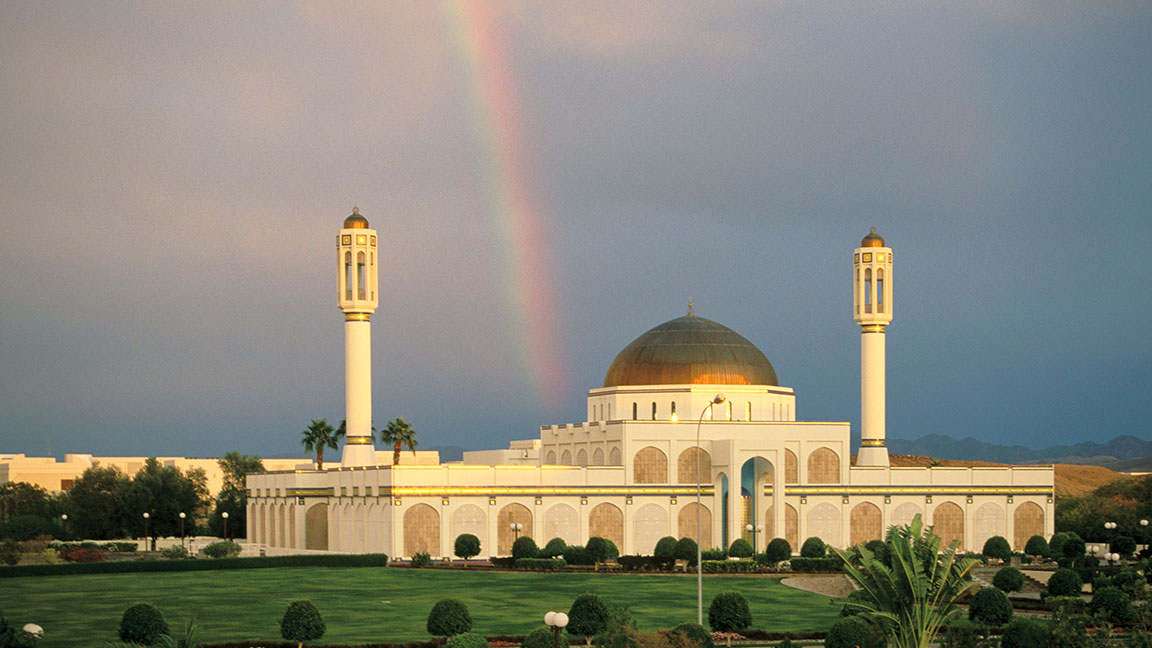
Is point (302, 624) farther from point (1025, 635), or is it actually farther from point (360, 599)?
point (1025, 635)

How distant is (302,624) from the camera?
44594 mm

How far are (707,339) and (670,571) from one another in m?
23.6

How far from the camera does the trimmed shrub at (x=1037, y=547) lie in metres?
81.1

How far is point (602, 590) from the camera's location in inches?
2464

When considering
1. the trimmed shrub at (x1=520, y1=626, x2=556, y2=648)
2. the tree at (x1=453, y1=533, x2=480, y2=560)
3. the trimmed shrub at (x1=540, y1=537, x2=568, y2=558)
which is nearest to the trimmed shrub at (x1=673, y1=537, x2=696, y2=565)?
the trimmed shrub at (x1=540, y1=537, x2=568, y2=558)

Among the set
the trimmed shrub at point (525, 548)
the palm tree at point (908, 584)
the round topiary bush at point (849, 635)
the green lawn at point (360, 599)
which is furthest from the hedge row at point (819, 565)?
the palm tree at point (908, 584)

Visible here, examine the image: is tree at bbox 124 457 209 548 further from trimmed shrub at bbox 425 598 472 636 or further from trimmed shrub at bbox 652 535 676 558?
trimmed shrub at bbox 425 598 472 636

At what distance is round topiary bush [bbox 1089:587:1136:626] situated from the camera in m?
48.9

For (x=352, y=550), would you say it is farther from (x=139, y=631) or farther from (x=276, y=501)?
(x=139, y=631)

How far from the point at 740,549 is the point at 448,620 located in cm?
3337

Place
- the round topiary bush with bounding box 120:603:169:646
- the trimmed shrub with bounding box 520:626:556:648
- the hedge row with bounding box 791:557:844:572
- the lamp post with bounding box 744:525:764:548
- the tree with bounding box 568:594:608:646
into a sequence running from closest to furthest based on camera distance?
the trimmed shrub with bounding box 520:626:556:648, the round topiary bush with bounding box 120:603:169:646, the tree with bounding box 568:594:608:646, the hedge row with bounding box 791:557:844:572, the lamp post with bounding box 744:525:764:548

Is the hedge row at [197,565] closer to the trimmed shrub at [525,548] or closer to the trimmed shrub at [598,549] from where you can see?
the trimmed shrub at [525,548]

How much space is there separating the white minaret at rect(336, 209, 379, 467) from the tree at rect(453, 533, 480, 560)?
11.5m

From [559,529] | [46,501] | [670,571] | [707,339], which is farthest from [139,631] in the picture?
[46,501]
